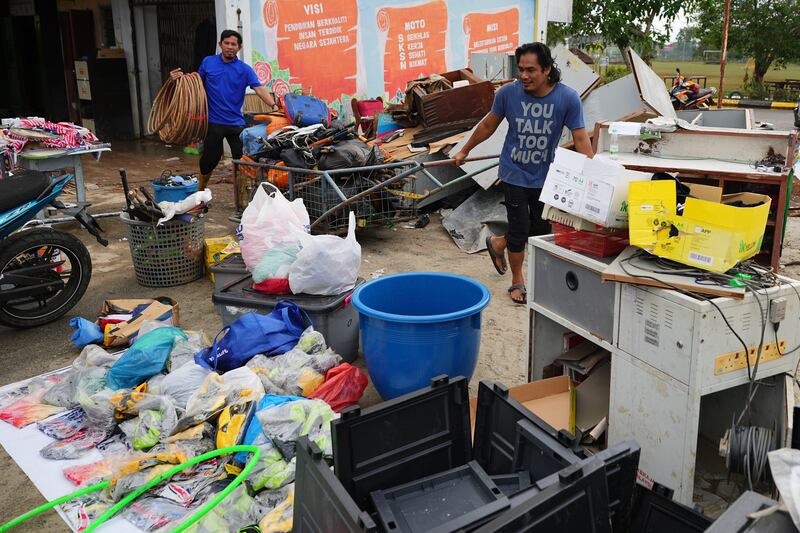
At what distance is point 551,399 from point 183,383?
1754 mm

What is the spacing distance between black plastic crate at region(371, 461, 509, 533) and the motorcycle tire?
125 inches

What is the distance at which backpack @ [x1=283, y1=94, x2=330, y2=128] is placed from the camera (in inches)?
287

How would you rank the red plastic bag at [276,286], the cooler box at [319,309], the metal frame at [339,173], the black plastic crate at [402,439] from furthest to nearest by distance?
the metal frame at [339,173] < the red plastic bag at [276,286] < the cooler box at [319,309] < the black plastic crate at [402,439]

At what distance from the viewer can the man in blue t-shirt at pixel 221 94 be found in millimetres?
6734

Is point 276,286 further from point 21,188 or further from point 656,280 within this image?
point 656,280

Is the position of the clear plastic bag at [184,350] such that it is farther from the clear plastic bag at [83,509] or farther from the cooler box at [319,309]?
the clear plastic bag at [83,509]

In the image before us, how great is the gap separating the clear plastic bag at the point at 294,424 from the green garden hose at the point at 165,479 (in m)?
0.11

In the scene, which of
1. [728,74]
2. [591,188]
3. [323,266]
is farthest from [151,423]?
[728,74]

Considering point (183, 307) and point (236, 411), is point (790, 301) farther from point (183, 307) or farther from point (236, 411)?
point (183, 307)

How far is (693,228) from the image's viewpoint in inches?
101

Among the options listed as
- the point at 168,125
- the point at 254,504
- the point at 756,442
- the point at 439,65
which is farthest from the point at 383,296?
the point at 439,65

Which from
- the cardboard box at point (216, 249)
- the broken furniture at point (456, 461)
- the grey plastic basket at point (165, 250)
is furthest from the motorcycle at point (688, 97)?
the broken furniture at point (456, 461)

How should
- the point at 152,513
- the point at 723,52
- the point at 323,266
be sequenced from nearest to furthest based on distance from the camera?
the point at 152,513
the point at 323,266
the point at 723,52

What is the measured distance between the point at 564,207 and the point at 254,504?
171cm
